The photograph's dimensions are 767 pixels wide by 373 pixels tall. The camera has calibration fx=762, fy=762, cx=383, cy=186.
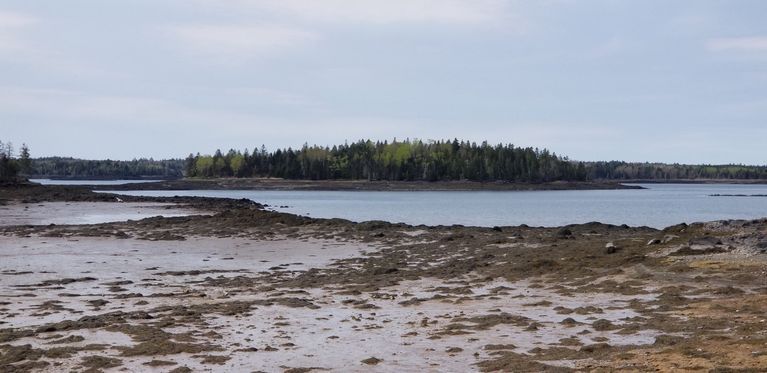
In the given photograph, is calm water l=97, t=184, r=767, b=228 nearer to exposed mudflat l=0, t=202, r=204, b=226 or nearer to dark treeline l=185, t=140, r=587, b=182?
exposed mudflat l=0, t=202, r=204, b=226

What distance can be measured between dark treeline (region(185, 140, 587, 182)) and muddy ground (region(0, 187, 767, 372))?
139 meters

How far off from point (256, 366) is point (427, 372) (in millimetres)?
2526

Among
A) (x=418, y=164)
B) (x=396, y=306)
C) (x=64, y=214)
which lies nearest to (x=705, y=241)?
(x=396, y=306)

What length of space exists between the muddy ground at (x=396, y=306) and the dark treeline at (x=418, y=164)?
13867 centimetres

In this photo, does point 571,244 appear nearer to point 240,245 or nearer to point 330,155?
point 240,245

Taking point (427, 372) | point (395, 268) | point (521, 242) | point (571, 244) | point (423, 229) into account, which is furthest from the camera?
point (423, 229)

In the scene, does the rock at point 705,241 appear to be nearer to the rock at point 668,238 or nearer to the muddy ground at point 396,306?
the muddy ground at point 396,306

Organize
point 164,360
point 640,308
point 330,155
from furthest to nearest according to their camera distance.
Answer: point 330,155 < point 640,308 < point 164,360

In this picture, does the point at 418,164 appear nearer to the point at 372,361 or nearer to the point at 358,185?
the point at 358,185

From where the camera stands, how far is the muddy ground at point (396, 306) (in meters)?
11.4

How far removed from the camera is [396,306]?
16.7 m

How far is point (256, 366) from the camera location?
440 inches

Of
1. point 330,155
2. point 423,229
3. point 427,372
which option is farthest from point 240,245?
point 330,155

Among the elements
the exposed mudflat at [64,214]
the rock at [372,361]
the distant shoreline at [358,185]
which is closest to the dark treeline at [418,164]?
the distant shoreline at [358,185]
